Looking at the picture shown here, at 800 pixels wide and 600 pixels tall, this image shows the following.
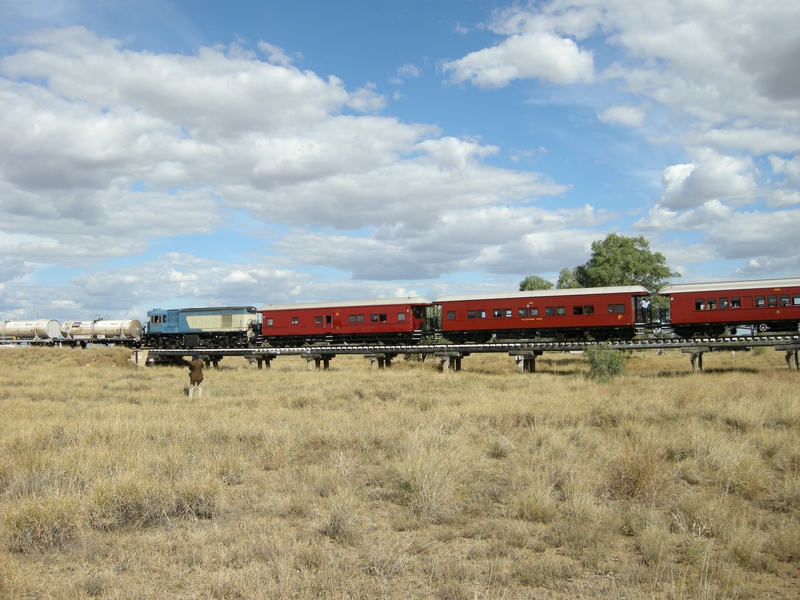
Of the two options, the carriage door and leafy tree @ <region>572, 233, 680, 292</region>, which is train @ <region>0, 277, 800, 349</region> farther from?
leafy tree @ <region>572, 233, 680, 292</region>

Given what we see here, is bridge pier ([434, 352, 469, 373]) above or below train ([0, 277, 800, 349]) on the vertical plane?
below

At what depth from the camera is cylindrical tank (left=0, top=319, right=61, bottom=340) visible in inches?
2229

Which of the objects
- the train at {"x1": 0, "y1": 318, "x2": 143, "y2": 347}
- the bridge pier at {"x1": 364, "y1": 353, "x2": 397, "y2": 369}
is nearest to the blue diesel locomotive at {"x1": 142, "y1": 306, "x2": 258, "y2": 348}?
the train at {"x1": 0, "y1": 318, "x2": 143, "y2": 347}

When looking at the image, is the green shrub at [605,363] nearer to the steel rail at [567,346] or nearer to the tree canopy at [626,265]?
the steel rail at [567,346]

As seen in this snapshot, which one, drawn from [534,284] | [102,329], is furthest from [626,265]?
[102,329]

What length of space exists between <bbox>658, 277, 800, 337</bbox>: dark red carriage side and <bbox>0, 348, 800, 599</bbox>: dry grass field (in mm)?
18358

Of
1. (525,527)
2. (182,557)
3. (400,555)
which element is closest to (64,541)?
(182,557)

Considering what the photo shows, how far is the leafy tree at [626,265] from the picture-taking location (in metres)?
63.0

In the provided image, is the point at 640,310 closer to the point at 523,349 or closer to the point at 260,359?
the point at 523,349

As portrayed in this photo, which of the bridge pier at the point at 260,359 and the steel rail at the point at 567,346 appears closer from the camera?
the steel rail at the point at 567,346

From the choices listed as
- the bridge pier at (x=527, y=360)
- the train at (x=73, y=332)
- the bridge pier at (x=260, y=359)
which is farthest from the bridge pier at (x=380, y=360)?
the train at (x=73, y=332)

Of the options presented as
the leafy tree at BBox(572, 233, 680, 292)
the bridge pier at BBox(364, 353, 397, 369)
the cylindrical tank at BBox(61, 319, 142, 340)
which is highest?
the leafy tree at BBox(572, 233, 680, 292)

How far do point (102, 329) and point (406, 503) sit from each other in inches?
2140

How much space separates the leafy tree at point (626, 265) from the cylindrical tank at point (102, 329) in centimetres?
4619
